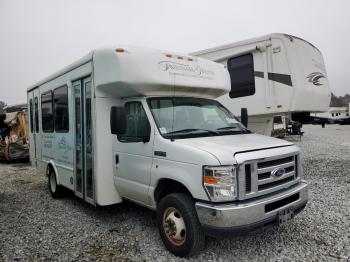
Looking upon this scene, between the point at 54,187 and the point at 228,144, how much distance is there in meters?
4.92

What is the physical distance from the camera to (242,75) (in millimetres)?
7965

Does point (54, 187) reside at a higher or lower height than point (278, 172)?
lower

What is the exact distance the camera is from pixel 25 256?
418cm

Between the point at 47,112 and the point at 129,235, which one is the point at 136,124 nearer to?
the point at 129,235

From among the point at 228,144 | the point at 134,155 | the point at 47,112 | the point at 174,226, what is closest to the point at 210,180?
the point at 228,144

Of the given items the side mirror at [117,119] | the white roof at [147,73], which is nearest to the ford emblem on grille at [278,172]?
the white roof at [147,73]

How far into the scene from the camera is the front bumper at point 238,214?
347cm

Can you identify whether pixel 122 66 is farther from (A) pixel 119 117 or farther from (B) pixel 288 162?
(B) pixel 288 162

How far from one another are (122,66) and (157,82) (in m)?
0.57

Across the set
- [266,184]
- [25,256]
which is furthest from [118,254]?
[266,184]

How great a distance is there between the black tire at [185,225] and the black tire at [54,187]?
3773 millimetres

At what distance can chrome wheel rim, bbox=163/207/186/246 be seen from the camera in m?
3.96

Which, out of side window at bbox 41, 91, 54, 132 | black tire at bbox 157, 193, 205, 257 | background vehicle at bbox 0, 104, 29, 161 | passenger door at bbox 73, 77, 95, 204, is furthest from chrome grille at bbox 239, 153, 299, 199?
background vehicle at bbox 0, 104, 29, 161

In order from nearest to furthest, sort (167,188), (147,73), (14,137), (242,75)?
1. (167,188)
2. (147,73)
3. (242,75)
4. (14,137)
